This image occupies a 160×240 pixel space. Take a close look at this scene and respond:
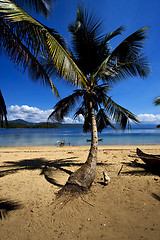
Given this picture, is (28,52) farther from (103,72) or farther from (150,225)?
(150,225)

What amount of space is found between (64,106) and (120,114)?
2433mm

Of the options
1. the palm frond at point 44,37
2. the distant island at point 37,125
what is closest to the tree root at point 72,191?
the distant island at point 37,125

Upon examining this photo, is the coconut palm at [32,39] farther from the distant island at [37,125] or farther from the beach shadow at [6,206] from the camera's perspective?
the beach shadow at [6,206]

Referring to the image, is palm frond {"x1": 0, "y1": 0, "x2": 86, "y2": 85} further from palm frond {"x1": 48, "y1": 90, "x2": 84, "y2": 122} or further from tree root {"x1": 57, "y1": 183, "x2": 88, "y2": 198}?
tree root {"x1": 57, "y1": 183, "x2": 88, "y2": 198}

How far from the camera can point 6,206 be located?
2662mm

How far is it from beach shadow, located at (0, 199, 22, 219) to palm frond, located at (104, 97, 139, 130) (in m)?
4.30

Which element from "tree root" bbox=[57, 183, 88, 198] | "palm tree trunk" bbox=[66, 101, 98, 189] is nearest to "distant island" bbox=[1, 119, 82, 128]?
"palm tree trunk" bbox=[66, 101, 98, 189]

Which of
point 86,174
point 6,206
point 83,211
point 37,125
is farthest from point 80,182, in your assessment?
point 37,125

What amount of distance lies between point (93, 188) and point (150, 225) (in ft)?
5.11

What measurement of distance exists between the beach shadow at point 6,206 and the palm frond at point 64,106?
10.5ft

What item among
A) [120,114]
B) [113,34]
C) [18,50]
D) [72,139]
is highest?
[113,34]

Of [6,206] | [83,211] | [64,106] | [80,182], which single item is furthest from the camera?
[64,106]

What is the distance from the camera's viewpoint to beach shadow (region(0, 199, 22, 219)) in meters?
2.43

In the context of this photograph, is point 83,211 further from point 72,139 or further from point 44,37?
point 72,139
